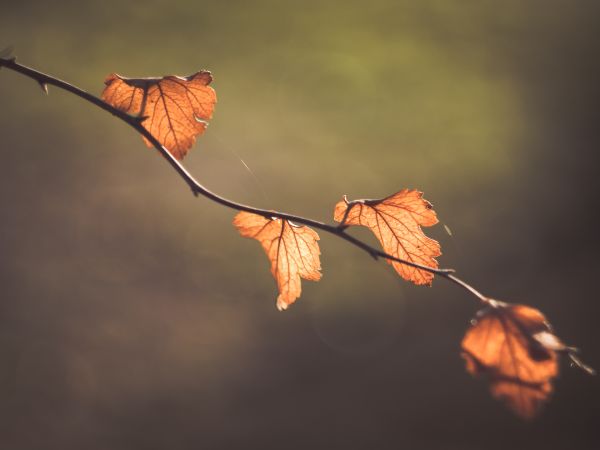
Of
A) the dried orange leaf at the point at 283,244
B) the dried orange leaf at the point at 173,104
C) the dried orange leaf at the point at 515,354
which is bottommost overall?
the dried orange leaf at the point at 515,354

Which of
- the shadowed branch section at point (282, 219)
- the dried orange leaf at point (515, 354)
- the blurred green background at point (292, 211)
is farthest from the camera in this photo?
the blurred green background at point (292, 211)

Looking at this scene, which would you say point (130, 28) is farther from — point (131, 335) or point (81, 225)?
point (131, 335)

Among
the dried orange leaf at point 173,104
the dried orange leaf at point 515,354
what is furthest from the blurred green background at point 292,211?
the dried orange leaf at point 515,354

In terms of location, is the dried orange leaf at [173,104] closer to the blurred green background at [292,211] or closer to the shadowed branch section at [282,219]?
the shadowed branch section at [282,219]

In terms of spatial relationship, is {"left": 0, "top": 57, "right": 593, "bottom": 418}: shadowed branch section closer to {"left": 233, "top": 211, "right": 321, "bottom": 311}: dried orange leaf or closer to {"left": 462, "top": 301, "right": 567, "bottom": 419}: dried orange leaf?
→ {"left": 233, "top": 211, "right": 321, "bottom": 311}: dried orange leaf

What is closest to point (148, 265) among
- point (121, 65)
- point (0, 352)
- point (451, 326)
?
point (0, 352)

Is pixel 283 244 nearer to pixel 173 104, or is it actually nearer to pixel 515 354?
→ pixel 173 104

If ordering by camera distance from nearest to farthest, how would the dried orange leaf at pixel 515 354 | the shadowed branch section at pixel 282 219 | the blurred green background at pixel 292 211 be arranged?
the dried orange leaf at pixel 515 354 < the shadowed branch section at pixel 282 219 < the blurred green background at pixel 292 211
